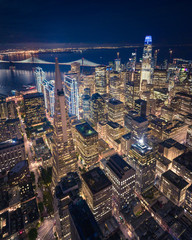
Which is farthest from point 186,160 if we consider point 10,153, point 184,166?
point 10,153

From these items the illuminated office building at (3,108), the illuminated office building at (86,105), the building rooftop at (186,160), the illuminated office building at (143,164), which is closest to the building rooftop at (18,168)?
the illuminated office building at (143,164)

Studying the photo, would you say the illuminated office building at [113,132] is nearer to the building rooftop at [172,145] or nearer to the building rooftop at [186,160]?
the building rooftop at [172,145]

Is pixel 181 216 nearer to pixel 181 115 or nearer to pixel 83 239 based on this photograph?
pixel 83 239

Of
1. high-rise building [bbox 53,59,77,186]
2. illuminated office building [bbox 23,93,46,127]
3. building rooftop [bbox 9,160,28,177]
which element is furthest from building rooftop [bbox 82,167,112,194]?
illuminated office building [bbox 23,93,46,127]

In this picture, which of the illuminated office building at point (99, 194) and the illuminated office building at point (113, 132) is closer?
the illuminated office building at point (99, 194)

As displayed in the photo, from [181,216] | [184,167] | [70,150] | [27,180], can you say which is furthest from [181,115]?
[27,180]

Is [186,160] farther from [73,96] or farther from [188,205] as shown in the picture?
[73,96]
